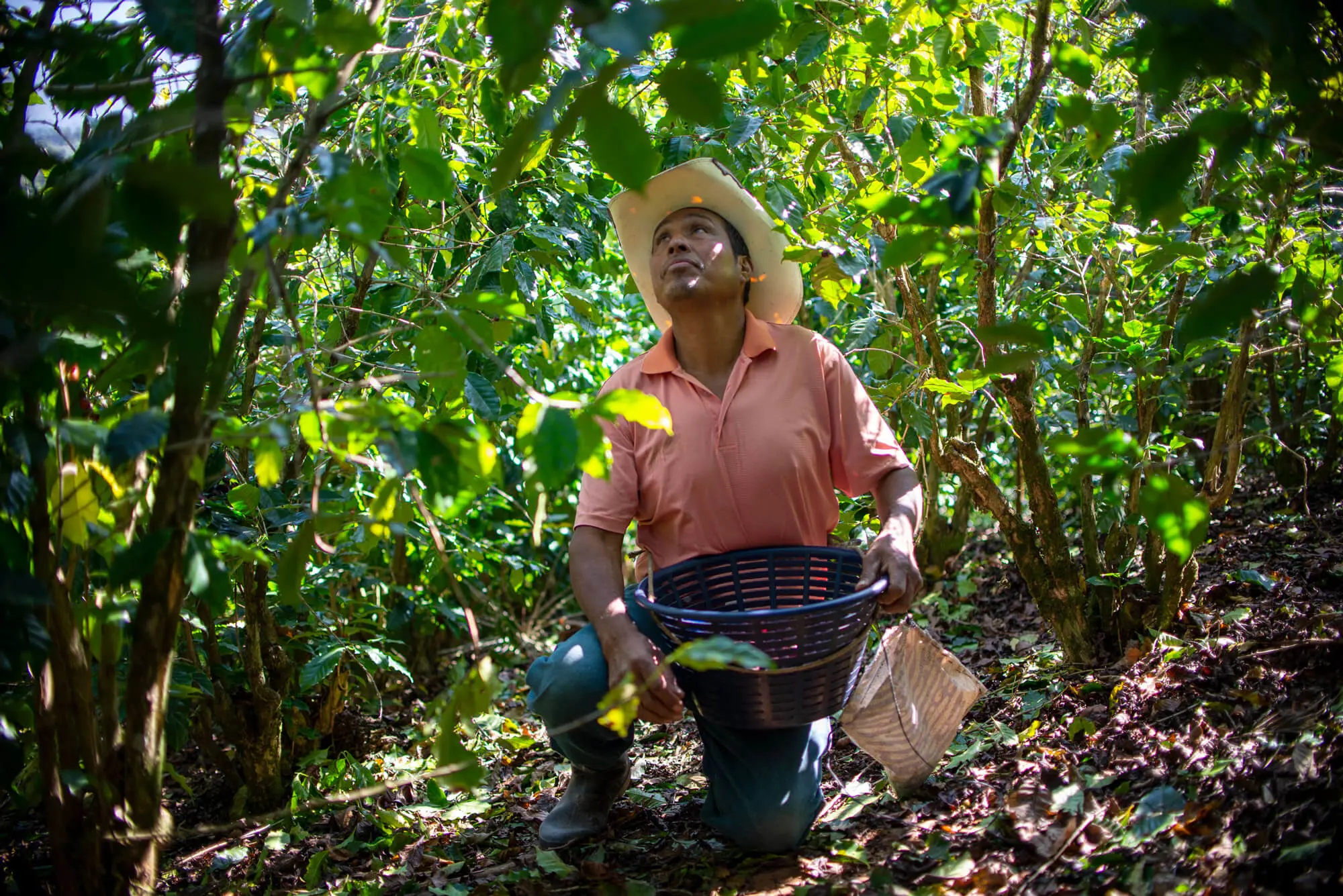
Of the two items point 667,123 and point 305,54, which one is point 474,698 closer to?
point 305,54

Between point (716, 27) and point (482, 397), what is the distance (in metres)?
1.10

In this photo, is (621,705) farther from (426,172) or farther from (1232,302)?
(1232,302)

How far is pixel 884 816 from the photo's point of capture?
2.06m

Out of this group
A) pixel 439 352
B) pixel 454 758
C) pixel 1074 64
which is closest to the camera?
pixel 454 758

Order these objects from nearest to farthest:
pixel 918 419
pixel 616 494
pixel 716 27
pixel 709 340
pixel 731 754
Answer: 1. pixel 716 27
2. pixel 731 754
3. pixel 616 494
4. pixel 709 340
5. pixel 918 419

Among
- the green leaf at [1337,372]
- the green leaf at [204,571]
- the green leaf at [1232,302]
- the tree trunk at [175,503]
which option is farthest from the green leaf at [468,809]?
the green leaf at [1337,372]

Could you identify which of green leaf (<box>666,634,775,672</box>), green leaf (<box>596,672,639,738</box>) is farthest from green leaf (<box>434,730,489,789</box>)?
green leaf (<box>666,634,775,672</box>)

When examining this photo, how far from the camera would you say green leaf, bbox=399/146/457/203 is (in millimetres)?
1405

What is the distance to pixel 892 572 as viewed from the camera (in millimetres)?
1866

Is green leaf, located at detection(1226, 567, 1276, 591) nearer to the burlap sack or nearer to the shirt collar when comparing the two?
the burlap sack

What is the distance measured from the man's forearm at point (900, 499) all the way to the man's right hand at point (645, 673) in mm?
562

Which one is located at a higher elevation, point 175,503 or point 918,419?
point 918,419

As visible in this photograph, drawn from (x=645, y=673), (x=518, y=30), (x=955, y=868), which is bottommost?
(x=955, y=868)

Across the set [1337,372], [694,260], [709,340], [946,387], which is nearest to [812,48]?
[694,260]
